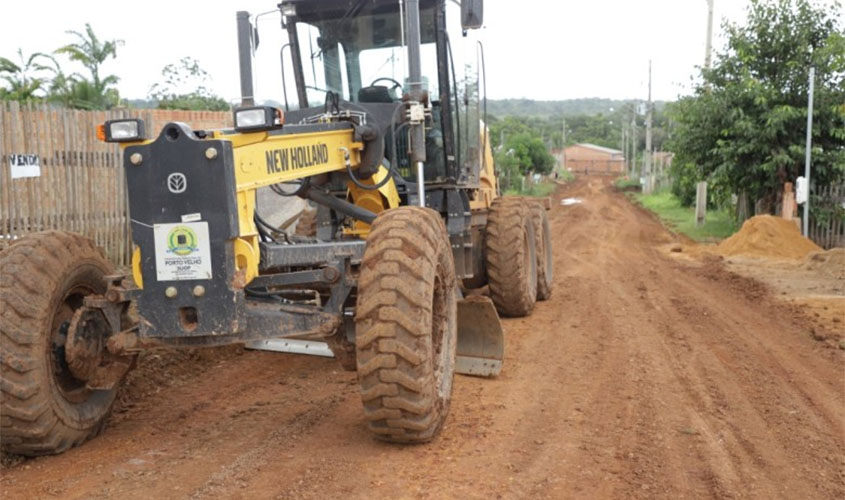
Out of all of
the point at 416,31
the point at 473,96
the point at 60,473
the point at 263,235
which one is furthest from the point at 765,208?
the point at 60,473

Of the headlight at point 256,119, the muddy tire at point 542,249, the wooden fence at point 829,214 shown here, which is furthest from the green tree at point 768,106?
→ the headlight at point 256,119

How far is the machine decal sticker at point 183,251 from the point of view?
4.53m

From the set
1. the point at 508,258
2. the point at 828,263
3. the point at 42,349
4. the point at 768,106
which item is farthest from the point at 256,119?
the point at 768,106

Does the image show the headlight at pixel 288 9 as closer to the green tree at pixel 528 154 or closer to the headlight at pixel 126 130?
the headlight at pixel 126 130

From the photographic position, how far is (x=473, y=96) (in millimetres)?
8328

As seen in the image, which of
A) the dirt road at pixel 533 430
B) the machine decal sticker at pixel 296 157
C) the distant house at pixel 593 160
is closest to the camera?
the dirt road at pixel 533 430

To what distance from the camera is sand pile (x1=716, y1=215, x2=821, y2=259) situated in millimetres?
15102

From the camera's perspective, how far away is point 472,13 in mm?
6250

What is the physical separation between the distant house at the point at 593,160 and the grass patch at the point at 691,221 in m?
63.0

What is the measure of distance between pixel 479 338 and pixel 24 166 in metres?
6.33

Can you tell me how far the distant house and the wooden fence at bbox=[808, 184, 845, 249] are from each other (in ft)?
261

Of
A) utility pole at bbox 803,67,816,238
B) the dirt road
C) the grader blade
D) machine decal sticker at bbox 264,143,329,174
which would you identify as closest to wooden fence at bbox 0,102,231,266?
the dirt road

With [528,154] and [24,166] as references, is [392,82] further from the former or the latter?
[528,154]

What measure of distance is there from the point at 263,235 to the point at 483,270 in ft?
13.6
